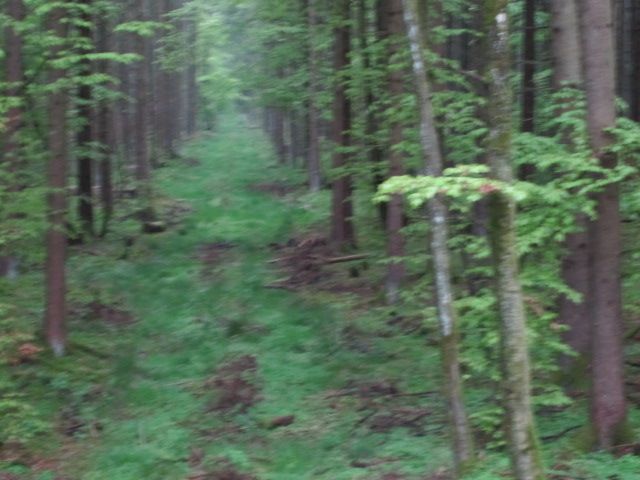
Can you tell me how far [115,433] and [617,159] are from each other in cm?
787

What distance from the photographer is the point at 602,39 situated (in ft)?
31.2

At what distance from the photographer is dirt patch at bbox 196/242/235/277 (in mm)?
21867

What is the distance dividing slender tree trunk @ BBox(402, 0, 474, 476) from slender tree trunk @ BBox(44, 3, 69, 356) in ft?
22.1

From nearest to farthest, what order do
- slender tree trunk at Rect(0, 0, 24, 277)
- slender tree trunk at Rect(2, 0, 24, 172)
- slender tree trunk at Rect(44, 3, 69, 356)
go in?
slender tree trunk at Rect(0, 0, 24, 277), slender tree trunk at Rect(44, 3, 69, 356), slender tree trunk at Rect(2, 0, 24, 172)

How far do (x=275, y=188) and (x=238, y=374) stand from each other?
20.7 meters

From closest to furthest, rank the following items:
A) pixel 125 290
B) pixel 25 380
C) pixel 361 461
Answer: pixel 361 461 < pixel 25 380 < pixel 125 290

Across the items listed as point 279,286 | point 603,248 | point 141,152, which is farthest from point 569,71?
point 141,152

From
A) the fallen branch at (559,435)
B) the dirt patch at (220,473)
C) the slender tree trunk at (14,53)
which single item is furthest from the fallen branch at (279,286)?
the fallen branch at (559,435)

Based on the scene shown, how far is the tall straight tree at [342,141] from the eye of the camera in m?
20.5

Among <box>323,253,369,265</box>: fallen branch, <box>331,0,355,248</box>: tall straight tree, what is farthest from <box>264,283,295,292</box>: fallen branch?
<box>331,0,355,248</box>: tall straight tree

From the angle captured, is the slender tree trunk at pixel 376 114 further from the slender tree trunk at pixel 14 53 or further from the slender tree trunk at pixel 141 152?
the slender tree trunk at pixel 141 152

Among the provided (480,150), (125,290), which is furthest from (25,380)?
(480,150)

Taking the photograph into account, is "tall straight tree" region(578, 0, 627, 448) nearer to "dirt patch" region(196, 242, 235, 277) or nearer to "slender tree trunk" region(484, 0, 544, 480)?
"slender tree trunk" region(484, 0, 544, 480)

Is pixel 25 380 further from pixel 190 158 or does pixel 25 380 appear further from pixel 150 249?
pixel 190 158
